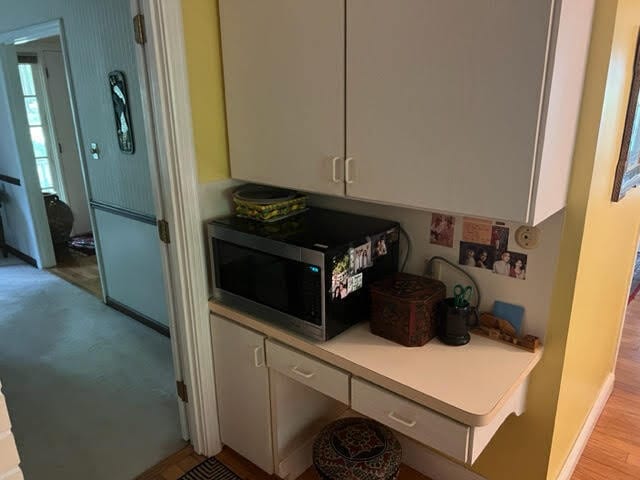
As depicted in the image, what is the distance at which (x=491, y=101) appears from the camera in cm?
118

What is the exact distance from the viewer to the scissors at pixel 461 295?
1.53 m

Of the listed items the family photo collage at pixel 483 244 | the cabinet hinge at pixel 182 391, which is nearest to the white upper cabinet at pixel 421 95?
the family photo collage at pixel 483 244

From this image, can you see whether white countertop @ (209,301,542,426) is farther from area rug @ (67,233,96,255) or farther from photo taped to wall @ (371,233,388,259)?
area rug @ (67,233,96,255)

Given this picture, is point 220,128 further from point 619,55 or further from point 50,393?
point 50,393

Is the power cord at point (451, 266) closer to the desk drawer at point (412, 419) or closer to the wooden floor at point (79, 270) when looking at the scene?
the desk drawer at point (412, 419)

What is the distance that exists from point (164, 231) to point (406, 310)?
970 millimetres

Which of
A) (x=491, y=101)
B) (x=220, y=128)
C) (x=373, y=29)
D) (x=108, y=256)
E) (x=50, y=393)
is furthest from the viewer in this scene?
(x=108, y=256)

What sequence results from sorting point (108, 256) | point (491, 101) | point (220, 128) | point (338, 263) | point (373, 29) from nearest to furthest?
1. point (491, 101)
2. point (373, 29)
3. point (338, 263)
4. point (220, 128)
5. point (108, 256)

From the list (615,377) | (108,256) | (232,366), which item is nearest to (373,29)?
(232,366)

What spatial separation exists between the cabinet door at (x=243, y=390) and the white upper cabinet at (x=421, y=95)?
2.06ft

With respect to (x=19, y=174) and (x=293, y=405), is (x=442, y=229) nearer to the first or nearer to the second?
(x=293, y=405)

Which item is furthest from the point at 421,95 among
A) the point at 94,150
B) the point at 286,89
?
the point at 94,150

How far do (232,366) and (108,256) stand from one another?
6.34 ft

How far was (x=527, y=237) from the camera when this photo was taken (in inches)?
59.4
